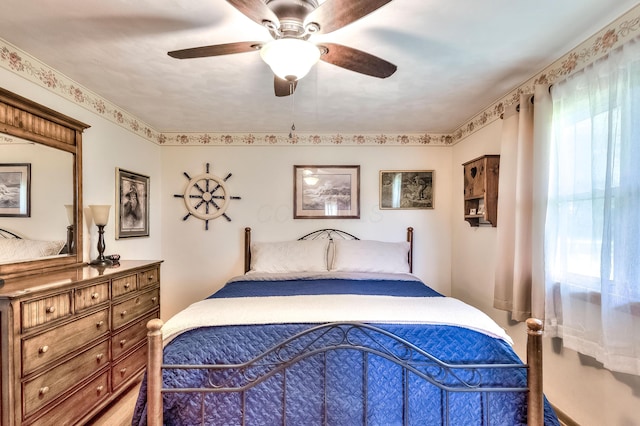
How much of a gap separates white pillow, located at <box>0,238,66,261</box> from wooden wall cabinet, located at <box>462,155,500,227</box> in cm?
321

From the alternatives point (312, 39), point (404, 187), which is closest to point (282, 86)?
point (312, 39)

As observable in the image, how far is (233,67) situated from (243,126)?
135cm

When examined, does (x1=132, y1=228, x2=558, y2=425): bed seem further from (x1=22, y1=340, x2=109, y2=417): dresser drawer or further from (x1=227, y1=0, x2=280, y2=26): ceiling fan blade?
(x1=227, y1=0, x2=280, y2=26): ceiling fan blade

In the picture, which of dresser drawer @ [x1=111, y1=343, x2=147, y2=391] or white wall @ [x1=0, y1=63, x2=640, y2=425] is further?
white wall @ [x1=0, y1=63, x2=640, y2=425]

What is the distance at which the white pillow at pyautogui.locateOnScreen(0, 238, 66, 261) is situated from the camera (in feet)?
6.09

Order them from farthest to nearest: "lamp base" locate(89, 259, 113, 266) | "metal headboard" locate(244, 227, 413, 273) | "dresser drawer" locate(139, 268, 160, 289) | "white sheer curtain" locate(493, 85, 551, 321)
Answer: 1. "metal headboard" locate(244, 227, 413, 273)
2. "dresser drawer" locate(139, 268, 160, 289)
3. "lamp base" locate(89, 259, 113, 266)
4. "white sheer curtain" locate(493, 85, 551, 321)

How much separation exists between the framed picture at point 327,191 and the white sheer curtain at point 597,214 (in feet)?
6.57

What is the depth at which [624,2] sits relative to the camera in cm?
154

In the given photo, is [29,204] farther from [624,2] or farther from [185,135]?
[624,2]

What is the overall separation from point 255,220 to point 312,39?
227cm

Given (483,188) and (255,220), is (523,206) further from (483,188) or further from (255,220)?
(255,220)

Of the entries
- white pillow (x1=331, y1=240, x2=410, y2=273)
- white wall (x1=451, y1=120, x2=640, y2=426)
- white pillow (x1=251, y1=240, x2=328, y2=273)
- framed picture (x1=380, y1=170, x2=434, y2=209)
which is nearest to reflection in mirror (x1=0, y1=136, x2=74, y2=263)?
white pillow (x1=251, y1=240, x2=328, y2=273)

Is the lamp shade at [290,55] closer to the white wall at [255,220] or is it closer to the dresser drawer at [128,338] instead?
Answer: the dresser drawer at [128,338]

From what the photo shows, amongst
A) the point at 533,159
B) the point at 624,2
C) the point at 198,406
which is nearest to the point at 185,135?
the point at 198,406
